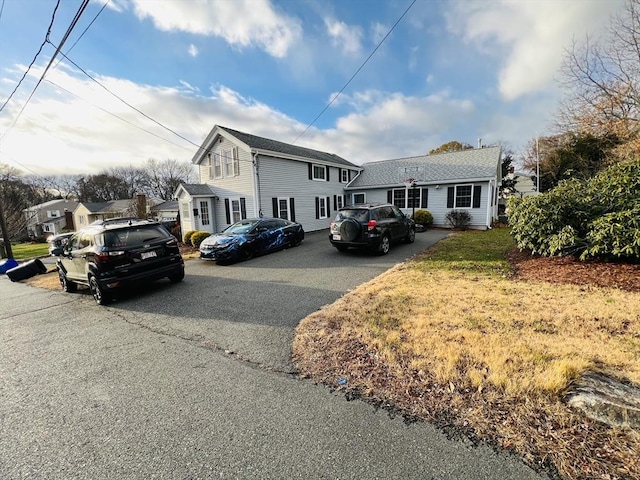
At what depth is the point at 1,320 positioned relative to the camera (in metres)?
5.41

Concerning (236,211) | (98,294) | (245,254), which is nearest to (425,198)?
(236,211)

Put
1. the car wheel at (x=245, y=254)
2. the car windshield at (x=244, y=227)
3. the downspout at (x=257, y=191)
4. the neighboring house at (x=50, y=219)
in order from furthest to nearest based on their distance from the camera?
the neighboring house at (x=50, y=219) → the downspout at (x=257, y=191) → the car windshield at (x=244, y=227) → the car wheel at (x=245, y=254)

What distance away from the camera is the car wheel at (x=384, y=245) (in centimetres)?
944

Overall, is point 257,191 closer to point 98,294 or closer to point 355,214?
point 355,214

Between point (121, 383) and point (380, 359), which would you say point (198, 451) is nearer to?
point (121, 383)

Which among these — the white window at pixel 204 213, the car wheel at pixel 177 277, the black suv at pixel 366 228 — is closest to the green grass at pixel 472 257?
the black suv at pixel 366 228

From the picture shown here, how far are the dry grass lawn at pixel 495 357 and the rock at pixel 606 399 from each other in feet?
0.23

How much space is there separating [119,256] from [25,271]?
8400 mm

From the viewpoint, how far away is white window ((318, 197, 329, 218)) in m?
19.0

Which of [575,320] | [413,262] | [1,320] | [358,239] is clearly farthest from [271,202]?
[575,320]

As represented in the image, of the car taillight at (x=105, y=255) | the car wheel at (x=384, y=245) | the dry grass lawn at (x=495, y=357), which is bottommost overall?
the dry grass lawn at (x=495, y=357)

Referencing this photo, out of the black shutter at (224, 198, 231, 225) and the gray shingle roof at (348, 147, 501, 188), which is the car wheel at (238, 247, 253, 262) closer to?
the black shutter at (224, 198, 231, 225)

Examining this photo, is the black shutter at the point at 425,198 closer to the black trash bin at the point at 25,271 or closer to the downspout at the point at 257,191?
the downspout at the point at 257,191

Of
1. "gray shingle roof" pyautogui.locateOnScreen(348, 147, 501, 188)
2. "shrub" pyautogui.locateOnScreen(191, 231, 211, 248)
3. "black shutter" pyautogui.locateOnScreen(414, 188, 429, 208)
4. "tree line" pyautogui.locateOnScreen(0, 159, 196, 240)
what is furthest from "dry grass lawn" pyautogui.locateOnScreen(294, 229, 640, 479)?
"tree line" pyautogui.locateOnScreen(0, 159, 196, 240)
